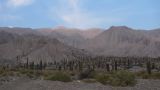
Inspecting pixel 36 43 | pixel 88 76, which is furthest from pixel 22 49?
pixel 88 76

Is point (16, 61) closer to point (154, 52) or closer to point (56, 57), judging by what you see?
point (56, 57)

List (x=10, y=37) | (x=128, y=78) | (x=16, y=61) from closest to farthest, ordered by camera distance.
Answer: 1. (x=128, y=78)
2. (x=16, y=61)
3. (x=10, y=37)

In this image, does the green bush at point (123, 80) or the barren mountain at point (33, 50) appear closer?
the green bush at point (123, 80)

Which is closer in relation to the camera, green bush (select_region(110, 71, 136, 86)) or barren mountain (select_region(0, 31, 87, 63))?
green bush (select_region(110, 71, 136, 86))

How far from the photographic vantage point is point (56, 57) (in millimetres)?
159125

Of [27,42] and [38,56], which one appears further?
[27,42]

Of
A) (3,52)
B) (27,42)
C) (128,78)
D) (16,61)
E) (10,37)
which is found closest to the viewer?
(128,78)

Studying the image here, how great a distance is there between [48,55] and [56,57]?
3961 millimetres

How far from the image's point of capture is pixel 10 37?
192500 mm

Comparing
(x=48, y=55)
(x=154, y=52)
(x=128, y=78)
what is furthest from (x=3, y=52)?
(x=128, y=78)

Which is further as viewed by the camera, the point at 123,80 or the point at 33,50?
the point at 33,50

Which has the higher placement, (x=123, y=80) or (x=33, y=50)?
(x=33, y=50)

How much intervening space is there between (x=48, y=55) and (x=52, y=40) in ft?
76.5

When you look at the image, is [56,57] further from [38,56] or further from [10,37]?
[10,37]
